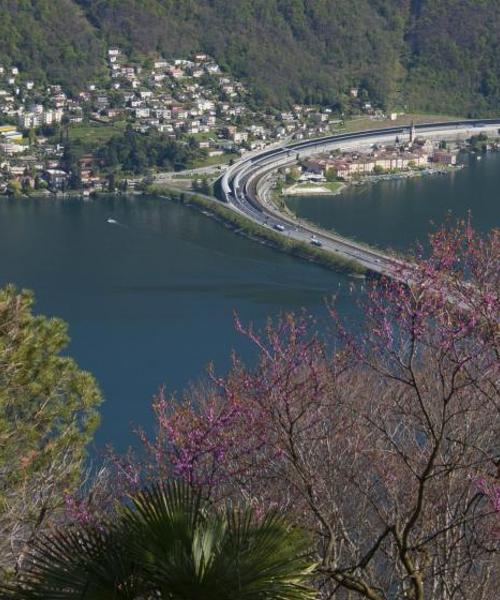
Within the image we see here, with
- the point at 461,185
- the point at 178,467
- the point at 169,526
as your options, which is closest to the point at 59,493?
the point at 178,467

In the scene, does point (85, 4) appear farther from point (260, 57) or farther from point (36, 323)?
point (36, 323)

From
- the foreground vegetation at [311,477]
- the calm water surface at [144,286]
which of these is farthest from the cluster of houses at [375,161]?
the foreground vegetation at [311,477]

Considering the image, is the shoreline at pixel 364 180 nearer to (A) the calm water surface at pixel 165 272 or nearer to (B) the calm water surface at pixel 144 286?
(A) the calm water surface at pixel 165 272

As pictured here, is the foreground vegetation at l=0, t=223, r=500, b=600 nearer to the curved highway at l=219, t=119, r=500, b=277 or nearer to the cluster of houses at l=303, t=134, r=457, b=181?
the curved highway at l=219, t=119, r=500, b=277

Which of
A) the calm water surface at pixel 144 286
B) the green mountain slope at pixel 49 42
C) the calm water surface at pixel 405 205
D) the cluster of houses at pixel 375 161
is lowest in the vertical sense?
the calm water surface at pixel 144 286

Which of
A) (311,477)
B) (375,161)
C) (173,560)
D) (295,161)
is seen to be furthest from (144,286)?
(173,560)
